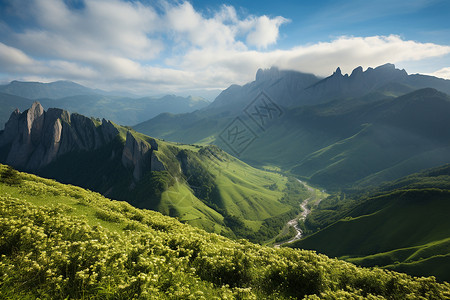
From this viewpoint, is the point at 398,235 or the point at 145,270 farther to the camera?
the point at 398,235

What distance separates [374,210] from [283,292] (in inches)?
8788

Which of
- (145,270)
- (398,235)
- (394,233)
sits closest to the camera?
(145,270)

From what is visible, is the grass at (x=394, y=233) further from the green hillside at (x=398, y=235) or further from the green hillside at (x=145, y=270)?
the green hillside at (x=145, y=270)

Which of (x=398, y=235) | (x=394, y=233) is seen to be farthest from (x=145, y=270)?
(x=394, y=233)

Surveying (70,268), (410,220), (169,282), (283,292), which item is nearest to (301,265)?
(283,292)

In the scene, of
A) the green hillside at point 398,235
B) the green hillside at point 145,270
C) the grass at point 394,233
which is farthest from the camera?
the grass at point 394,233

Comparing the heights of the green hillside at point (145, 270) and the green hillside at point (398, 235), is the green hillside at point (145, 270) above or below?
above

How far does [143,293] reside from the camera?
31.8 ft

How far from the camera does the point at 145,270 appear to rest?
482 inches

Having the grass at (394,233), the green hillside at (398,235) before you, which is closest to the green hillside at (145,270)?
the green hillside at (398,235)

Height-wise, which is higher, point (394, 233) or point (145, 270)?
point (145, 270)

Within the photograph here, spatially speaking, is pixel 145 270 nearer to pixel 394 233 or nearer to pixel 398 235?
pixel 398 235

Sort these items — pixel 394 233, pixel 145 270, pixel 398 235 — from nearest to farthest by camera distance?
1. pixel 145 270
2. pixel 398 235
3. pixel 394 233

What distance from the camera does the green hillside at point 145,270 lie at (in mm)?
9898
